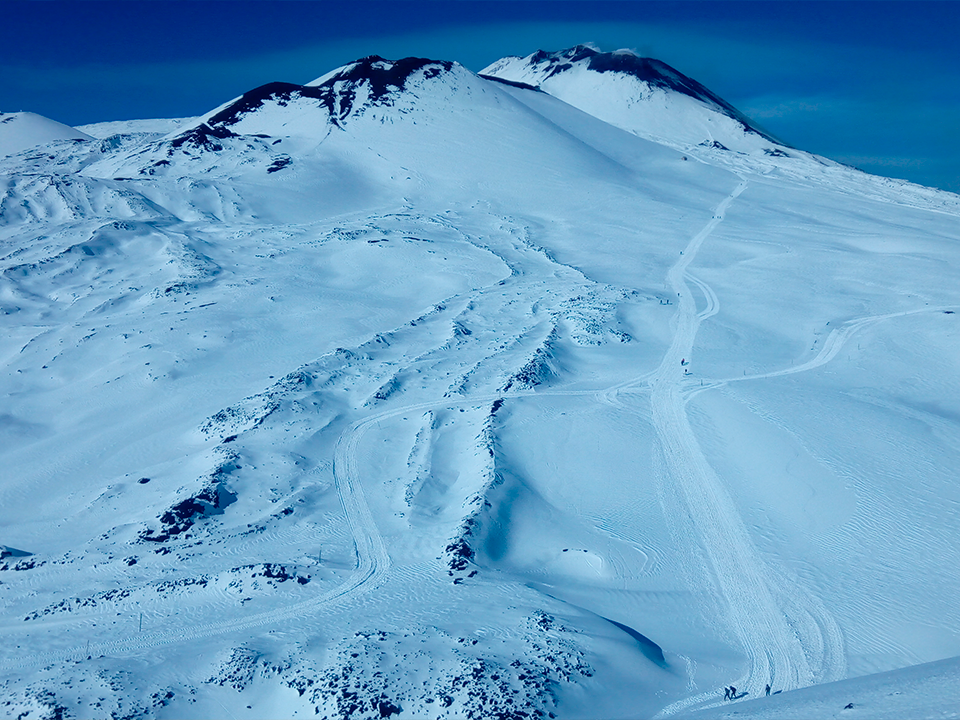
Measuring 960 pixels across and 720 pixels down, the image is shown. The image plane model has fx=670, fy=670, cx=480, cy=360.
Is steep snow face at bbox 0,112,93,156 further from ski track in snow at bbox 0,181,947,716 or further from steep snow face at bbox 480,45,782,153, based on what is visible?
ski track in snow at bbox 0,181,947,716

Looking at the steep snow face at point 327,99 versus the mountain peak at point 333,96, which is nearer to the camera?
the steep snow face at point 327,99

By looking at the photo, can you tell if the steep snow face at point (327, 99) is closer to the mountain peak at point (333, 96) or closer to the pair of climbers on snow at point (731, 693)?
the mountain peak at point (333, 96)

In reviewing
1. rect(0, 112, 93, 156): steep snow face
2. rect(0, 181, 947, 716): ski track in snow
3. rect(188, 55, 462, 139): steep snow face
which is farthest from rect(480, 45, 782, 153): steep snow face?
rect(0, 181, 947, 716): ski track in snow

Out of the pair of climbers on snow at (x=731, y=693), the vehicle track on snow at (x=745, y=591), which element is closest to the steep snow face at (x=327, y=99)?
the vehicle track on snow at (x=745, y=591)

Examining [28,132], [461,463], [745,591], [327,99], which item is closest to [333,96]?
[327,99]

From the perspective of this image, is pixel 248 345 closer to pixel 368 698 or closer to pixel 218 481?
pixel 218 481

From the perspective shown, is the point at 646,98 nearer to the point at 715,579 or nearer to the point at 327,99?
the point at 327,99

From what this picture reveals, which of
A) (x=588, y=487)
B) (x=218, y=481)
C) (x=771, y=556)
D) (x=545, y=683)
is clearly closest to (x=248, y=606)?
(x=218, y=481)
